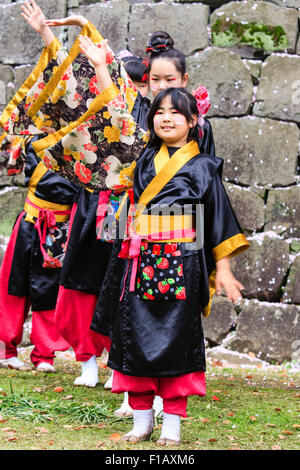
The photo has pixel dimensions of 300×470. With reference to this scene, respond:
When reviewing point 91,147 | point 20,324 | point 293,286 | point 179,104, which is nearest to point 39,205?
point 20,324

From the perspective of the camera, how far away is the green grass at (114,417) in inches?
101

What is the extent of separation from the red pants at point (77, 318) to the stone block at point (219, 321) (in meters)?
1.19

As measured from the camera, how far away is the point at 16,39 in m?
5.08

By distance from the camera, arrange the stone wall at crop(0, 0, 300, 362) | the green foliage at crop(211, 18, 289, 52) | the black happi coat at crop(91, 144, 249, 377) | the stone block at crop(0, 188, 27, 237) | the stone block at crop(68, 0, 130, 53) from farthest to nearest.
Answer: the stone block at crop(0, 188, 27, 237) → the stone block at crop(68, 0, 130, 53) → the green foliage at crop(211, 18, 289, 52) → the stone wall at crop(0, 0, 300, 362) → the black happi coat at crop(91, 144, 249, 377)

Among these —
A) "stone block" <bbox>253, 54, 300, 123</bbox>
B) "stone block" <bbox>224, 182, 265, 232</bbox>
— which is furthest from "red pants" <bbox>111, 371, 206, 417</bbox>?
"stone block" <bbox>253, 54, 300, 123</bbox>

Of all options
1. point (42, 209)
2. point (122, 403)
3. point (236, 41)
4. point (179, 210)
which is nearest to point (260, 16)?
point (236, 41)

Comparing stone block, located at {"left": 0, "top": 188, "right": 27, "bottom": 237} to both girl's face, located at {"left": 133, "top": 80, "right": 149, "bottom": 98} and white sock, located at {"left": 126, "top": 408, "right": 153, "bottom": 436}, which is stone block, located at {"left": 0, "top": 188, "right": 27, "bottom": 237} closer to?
girl's face, located at {"left": 133, "top": 80, "right": 149, "bottom": 98}

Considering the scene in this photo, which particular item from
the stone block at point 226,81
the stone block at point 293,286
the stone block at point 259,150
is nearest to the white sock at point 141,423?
the stone block at point 293,286

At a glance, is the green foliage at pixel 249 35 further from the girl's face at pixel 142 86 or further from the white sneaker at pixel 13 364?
the white sneaker at pixel 13 364

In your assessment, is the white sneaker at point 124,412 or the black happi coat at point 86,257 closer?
the white sneaker at point 124,412

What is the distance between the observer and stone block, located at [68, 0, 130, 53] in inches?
190

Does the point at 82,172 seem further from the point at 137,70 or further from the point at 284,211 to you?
the point at 284,211

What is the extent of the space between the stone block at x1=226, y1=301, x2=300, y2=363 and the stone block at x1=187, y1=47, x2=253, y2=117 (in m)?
1.38

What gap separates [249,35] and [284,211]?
1.28 m
